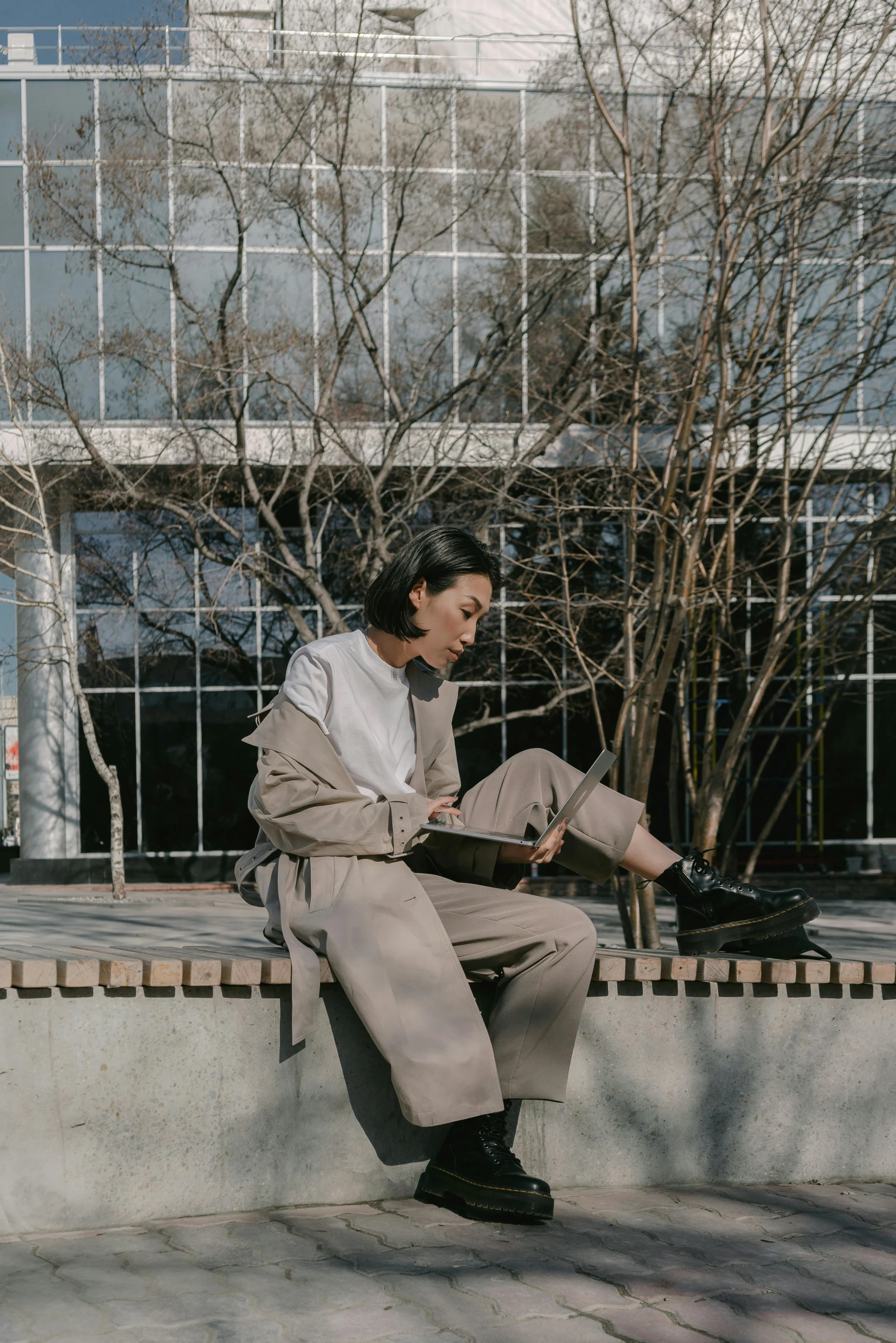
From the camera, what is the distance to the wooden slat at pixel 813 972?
137 inches

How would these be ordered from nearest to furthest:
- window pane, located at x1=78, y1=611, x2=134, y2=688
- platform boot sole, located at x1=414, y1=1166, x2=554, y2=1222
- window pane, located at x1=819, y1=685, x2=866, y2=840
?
1. platform boot sole, located at x1=414, y1=1166, x2=554, y2=1222
2. window pane, located at x1=78, y1=611, x2=134, y2=688
3. window pane, located at x1=819, y1=685, x2=866, y2=840

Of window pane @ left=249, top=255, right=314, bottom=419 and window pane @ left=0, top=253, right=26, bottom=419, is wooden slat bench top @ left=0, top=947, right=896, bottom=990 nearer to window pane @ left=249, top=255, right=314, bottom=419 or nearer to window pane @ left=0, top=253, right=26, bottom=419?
window pane @ left=249, top=255, right=314, bottom=419

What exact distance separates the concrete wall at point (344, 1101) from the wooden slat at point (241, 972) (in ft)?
0.19

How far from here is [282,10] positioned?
47.6 ft

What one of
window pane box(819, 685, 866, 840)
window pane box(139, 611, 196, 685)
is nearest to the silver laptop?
window pane box(139, 611, 196, 685)

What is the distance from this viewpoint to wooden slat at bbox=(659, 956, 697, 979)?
11.2ft

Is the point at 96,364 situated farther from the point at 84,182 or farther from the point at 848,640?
the point at 848,640

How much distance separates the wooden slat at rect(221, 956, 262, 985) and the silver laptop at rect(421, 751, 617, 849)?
56 centimetres

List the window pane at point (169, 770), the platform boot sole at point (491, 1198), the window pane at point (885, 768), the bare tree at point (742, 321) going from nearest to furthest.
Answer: the platform boot sole at point (491, 1198)
the bare tree at point (742, 321)
the window pane at point (169, 770)
the window pane at point (885, 768)

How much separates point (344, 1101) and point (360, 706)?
1070 mm

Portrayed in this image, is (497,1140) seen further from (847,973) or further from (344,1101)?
(847,973)

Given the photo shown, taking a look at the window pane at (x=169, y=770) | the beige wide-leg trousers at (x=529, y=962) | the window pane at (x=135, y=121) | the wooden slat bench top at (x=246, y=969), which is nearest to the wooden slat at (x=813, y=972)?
the wooden slat bench top at (x=246, y=969)

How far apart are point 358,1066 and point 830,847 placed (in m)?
15.5

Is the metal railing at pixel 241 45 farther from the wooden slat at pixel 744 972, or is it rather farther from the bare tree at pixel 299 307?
the wooden slat at pixel 744 972
